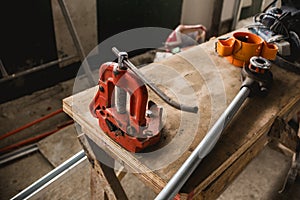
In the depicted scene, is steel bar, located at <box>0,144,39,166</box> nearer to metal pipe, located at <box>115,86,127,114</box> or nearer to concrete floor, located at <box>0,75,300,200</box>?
concrete floor, located at <box>0,75,300,200</box>

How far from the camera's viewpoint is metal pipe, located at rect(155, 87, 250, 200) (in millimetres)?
671

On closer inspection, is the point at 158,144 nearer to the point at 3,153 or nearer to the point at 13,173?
the point at 13,173

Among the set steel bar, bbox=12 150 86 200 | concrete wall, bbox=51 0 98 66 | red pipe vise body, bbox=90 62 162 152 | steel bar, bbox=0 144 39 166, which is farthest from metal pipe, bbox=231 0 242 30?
red pipe vise body, bbox=90 62 162 152

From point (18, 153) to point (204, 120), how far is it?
4.15ft

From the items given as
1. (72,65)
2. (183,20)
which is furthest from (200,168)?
(183,20)

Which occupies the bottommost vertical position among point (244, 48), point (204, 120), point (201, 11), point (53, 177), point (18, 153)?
point (18, 153)

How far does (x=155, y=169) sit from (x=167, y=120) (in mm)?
189

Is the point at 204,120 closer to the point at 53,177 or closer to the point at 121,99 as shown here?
the point at 121,99

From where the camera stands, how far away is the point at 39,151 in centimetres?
180

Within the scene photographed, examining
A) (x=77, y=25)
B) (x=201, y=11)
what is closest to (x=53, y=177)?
(x=77, y=25)

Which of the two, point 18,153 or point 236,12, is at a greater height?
point 236,12

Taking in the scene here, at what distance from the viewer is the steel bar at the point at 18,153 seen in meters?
1.69

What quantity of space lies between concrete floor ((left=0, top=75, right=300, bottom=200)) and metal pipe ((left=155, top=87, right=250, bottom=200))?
2.57 feet

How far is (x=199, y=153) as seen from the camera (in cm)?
74
